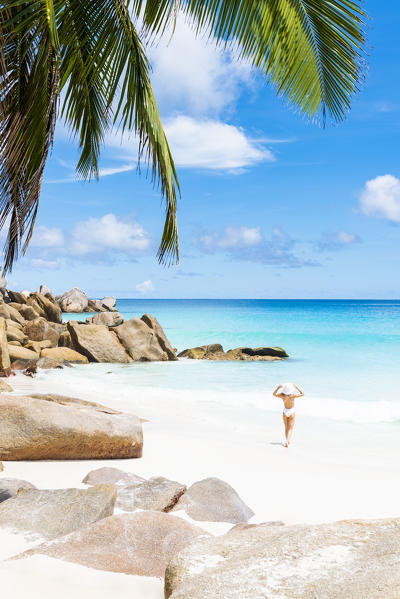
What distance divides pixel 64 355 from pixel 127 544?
15.2m

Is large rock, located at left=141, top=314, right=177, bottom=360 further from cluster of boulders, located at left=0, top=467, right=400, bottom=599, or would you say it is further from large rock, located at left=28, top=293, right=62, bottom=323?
cluster of boulders, located at left=0, top=467, right=400, bottom=599

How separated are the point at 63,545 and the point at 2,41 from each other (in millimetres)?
3235

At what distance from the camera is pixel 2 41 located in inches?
131

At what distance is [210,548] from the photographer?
225cm

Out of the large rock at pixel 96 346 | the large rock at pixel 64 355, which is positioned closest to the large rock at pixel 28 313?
the large rock at pixel 96 346

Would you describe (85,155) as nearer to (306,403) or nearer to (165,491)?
(165,491)

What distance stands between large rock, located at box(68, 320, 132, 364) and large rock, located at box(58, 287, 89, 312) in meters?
41.5

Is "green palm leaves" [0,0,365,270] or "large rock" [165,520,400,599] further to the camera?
"green palm leaves" [0,0,365,270]

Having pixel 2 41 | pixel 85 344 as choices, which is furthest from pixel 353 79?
pixel 85 344

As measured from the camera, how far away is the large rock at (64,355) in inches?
672

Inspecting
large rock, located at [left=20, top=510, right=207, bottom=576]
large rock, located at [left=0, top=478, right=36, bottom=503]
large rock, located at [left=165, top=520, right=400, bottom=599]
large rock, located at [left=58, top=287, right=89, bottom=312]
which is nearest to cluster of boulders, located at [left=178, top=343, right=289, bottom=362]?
large rock, located at [left=0, top=478, right=36, bottom=503]

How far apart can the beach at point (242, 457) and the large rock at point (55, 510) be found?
7.8 inches

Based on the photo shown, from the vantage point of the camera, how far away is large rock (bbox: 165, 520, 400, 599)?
5.67 feet

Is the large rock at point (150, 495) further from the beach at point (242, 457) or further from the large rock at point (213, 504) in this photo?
the beach at point (242, 457)
